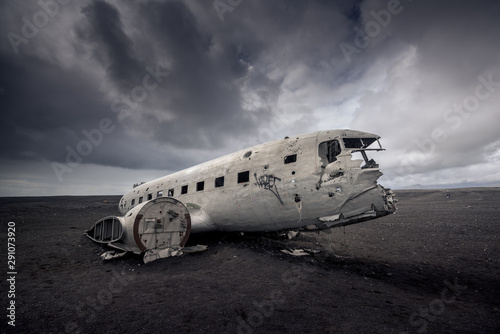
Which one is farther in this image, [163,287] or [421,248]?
[421,248]

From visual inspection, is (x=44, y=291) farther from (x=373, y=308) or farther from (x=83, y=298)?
(x=373, y=308)

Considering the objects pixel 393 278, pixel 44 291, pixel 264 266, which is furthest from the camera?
pixel 264 266

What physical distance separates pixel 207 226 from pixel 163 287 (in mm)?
4408

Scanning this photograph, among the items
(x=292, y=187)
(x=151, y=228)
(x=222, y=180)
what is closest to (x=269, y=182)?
(x=292, y=187)

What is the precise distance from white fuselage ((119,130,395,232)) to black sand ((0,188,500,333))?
162 centimetres

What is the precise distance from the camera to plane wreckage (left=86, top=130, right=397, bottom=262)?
695cm

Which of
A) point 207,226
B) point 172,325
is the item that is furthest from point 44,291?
point 207,226

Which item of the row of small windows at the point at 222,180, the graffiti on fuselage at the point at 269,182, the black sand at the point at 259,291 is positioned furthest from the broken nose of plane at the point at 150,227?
the graffiti on fuselage at the point at 269,182

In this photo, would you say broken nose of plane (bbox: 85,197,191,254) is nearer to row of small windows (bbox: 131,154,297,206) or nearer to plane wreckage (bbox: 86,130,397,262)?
plane wreckage (bbox: 86,130,397,262)

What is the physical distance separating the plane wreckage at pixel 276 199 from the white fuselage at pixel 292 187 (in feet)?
0.10

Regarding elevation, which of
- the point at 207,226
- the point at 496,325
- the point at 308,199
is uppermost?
the point at 308,199

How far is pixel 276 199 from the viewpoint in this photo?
820 centimetres

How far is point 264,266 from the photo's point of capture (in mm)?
7406

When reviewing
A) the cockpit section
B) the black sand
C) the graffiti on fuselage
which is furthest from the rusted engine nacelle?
the cockpit section
